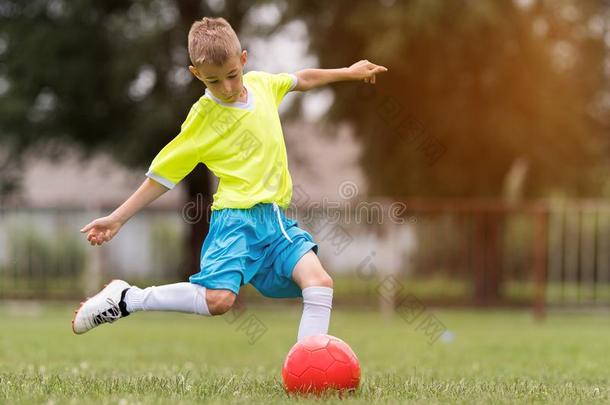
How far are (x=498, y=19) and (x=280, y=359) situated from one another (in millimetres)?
11030

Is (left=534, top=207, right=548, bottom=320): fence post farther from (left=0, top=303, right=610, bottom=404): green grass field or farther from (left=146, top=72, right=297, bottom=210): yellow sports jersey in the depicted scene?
(left=146, top=72, right=297, bottom=210): yellow sports jersey

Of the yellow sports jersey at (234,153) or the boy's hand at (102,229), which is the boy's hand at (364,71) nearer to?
the yellow sports jersey at (234,153)

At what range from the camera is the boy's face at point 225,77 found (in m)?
4.76

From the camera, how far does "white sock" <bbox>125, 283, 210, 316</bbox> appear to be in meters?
4.89

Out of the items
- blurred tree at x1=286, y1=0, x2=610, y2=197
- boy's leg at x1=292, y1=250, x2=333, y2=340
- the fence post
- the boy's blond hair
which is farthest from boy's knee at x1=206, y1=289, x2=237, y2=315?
blurred tree at x1=286, y1=0, x2=610, y2=197

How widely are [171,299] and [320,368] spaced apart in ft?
3.01

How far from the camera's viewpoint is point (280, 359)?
874 cm

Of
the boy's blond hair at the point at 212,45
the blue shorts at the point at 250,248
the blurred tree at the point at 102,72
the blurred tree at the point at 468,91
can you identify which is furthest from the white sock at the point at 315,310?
the blurred tree at the point at 102,72

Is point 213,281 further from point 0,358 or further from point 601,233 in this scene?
point 601,233

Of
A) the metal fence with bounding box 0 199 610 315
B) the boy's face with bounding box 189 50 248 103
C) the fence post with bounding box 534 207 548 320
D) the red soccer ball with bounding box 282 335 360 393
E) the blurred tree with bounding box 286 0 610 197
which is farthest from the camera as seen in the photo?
the blurred tree with bounding box 286 0 610 197

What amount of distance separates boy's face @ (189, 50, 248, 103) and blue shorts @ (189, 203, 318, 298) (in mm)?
633

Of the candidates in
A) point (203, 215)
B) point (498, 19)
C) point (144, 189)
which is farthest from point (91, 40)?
point (144, 189)

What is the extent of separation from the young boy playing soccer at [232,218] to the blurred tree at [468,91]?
40.1 ft

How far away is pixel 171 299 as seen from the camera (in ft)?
16.2
